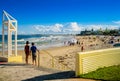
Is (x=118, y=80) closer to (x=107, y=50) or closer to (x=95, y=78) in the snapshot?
(x=95, y=78)

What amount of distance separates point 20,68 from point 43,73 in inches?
85.3

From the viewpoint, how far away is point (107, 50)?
13.6 metres

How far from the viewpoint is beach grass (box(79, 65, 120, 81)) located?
11.5 meters

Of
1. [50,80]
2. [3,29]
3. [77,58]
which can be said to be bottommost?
[50,80]

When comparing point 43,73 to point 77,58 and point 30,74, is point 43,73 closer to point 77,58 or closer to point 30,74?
point 30,74

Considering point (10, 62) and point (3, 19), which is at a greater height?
point (3, 19)

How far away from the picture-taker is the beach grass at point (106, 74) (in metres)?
11.5

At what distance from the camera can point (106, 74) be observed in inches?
477

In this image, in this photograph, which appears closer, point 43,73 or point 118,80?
point 118,80

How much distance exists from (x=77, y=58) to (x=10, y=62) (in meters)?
7.15

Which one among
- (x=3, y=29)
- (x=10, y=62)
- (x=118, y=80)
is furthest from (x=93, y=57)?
(x=3, y=29)

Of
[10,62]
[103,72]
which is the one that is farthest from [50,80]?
[10,62]

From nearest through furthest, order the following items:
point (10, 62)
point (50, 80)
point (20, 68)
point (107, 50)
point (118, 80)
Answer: point (118, 80) → point (50, 80) → point (107, 50) → point (20, 68) → point (10, 62)

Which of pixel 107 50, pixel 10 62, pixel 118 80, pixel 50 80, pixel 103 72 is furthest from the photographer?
pixel 10 62
